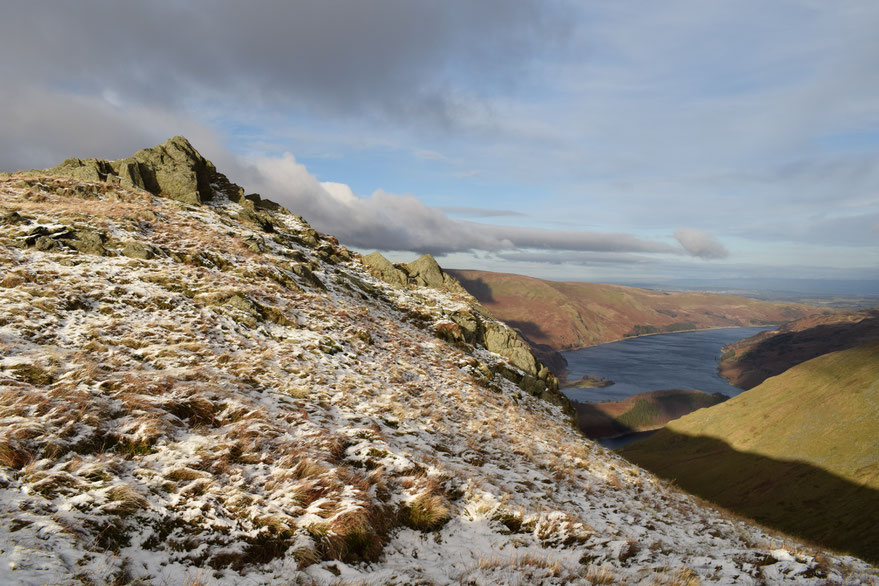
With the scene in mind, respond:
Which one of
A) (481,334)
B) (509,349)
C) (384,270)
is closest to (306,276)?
(384,270)

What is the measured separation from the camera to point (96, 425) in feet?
22.7

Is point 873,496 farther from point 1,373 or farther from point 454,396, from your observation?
point 1,373

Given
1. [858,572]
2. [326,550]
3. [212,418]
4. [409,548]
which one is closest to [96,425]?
[212,418]

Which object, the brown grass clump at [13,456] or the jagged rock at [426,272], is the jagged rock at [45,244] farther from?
the jagged rock at [426,272]

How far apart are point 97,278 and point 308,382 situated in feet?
31.7

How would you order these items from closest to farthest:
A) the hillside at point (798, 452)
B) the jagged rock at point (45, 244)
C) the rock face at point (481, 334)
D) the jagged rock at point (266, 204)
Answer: the jagged rock at point (45, 244)
the rock face at point (481, 334)
the jagged rock at point (266, 204)
the hillside at point (798, 452)

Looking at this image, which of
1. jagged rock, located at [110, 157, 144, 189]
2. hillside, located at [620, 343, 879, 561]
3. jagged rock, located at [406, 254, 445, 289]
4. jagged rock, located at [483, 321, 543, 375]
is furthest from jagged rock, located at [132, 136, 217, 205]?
hillside, located at [620, 343, 879, 561]

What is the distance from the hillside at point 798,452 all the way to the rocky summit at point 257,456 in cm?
8011

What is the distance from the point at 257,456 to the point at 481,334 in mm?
32128

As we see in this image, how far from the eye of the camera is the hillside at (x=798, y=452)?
7238 cm

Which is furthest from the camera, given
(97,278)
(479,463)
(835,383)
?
(835,383)

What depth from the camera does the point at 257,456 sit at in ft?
24.7

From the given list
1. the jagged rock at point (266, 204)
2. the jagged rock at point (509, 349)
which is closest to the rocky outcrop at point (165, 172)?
the jagged rock at point (266, 204)

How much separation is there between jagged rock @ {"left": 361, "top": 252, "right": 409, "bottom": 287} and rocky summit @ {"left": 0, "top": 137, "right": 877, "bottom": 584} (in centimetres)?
1999
